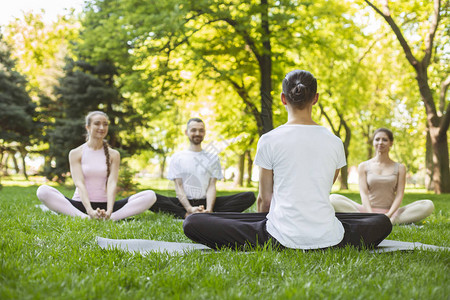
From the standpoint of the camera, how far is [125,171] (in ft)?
43.9

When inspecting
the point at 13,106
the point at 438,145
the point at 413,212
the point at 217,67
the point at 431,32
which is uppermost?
the point at 431,32

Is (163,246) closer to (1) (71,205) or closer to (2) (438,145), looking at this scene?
(1) (71,205)

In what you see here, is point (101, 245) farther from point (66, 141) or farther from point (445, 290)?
point (66, 141)

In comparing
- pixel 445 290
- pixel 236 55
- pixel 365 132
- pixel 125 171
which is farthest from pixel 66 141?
pixel 365 132

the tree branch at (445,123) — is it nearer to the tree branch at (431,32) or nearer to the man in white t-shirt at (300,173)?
the tree branch at (431,32)

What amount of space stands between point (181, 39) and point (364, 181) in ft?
28.4

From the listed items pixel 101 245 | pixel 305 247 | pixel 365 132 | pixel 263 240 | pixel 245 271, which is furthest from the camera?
pixel 365 132

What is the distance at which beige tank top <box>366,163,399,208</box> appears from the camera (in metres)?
6.00

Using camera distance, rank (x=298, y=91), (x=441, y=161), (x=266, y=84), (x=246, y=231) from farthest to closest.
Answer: (x=441, y=161)
(x=266, y=84)
(x=246, y=231)
(x=298, y=91)

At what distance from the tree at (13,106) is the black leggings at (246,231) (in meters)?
17.9

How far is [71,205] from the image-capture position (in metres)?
5.76

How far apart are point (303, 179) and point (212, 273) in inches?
40.5

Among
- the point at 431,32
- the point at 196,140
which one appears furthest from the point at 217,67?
the point at 196,140

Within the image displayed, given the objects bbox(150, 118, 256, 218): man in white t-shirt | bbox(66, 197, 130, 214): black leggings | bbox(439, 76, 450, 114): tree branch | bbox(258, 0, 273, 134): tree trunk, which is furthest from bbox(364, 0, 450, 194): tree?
bbox(66, 197, 130, 214): black leggings
